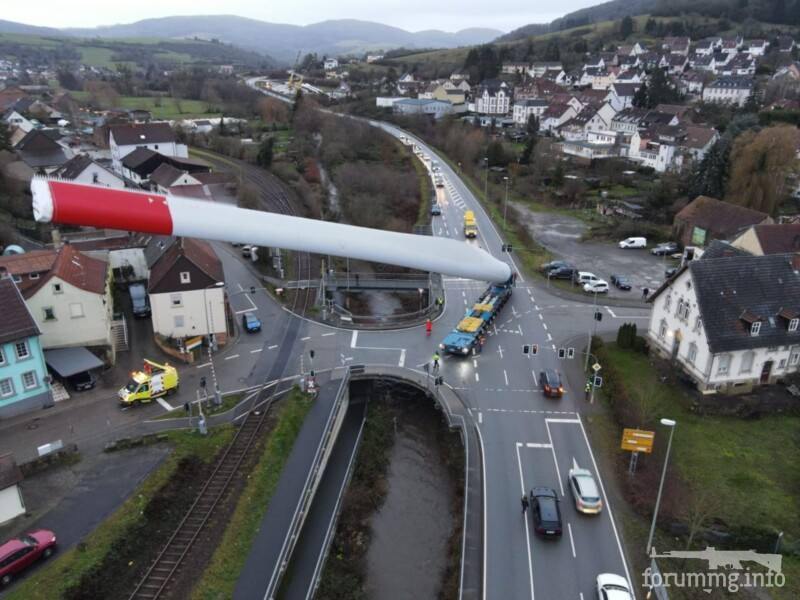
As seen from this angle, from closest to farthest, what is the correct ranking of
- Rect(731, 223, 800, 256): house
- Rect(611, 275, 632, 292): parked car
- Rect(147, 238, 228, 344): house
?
1. Rect(147, 238, 228, 344): house
2. Rect(731, 223, 800, 256): house
3. Rect(611, 275, 632, 292): parked car

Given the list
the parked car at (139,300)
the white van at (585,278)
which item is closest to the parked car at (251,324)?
the parked car at (139,300)

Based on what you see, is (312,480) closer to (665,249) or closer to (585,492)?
(585,492)

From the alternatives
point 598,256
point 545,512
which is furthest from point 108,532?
point 598,256

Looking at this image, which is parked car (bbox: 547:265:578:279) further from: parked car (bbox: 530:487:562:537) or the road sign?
parked car (bbox: 530:487:562:537)

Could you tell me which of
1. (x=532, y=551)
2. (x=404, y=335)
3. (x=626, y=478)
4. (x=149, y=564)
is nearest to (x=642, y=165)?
(x=404, y=335)

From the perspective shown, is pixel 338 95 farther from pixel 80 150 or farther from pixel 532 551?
pixel 532 551

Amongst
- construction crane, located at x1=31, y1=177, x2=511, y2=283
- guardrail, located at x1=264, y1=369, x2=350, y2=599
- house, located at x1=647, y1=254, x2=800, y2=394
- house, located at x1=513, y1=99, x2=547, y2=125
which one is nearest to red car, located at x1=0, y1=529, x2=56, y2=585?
guardrail, located at x1=264, y1=369, x2=350, y2=599

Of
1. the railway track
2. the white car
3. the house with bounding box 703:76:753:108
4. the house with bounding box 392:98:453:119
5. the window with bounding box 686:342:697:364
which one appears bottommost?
the railway track
